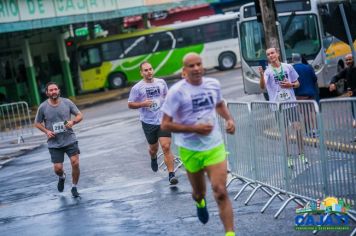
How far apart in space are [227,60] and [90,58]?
7946 mm

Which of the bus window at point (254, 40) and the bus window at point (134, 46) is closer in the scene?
the bus window at point (254, 40)

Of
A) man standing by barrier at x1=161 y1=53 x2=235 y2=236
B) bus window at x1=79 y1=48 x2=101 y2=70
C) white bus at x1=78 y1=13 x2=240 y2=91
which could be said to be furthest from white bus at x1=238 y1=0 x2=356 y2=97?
bus window at x1=79 y1=48 x2=101 y2=70

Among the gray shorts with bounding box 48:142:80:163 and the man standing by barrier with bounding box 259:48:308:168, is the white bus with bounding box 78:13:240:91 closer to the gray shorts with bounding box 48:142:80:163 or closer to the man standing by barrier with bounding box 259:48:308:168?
the man standing by barrier with bounding box 259:48:308:168

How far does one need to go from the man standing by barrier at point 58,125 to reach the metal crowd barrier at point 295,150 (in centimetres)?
240

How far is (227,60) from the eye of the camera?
4147 cm

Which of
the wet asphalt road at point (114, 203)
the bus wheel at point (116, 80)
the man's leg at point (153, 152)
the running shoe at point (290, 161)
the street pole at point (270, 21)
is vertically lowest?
the bus wheel at point (116, 80)

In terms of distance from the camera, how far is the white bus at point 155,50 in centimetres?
3981

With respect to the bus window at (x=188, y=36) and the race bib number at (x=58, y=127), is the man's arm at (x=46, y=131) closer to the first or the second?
the race bib number at (x=58, y=127)

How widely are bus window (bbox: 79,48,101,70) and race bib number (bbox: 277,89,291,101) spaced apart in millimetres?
28988

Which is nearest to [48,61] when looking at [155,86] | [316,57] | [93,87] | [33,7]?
[93,87]

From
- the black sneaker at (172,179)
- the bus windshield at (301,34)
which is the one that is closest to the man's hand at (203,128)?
the black sneaker at (172,179)

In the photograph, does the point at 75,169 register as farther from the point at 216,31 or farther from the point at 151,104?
the point at 216,31

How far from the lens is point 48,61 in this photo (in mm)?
40469

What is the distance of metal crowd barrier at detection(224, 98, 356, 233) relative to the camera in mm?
6984
